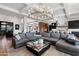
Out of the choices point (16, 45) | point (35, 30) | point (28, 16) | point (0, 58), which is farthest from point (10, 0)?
point (0, 58)

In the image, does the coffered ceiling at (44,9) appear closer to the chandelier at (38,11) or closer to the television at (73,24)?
the chandelier at (38,11)

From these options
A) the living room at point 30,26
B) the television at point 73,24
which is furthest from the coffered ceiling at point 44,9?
the television at point 73,24

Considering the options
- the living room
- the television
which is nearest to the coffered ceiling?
the living room

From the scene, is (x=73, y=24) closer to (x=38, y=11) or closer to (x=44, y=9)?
(x=44, y=9)

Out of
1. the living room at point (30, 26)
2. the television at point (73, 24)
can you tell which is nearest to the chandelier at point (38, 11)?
the living room at point (30, 26)

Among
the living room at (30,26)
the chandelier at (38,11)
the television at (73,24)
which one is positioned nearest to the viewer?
the living room at (30,26)

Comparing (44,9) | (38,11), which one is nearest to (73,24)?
(44,9)

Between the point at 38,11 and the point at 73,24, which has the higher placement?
the point at 38,11

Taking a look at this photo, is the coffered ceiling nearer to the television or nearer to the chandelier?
the chandelier

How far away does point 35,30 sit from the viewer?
7.23ft

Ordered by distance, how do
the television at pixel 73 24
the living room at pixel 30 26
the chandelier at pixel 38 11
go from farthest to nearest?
the chandelier at pixel 38 11
the television at pixel 73 24
the living room at pixel 30 26

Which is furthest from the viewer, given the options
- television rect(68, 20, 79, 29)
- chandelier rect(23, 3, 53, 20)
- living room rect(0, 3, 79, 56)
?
chandelier rect(23, 3, 53, 20)

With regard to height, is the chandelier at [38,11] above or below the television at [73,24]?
above

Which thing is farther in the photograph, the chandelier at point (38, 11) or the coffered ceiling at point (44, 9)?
the chandelier at point (38, 11)
